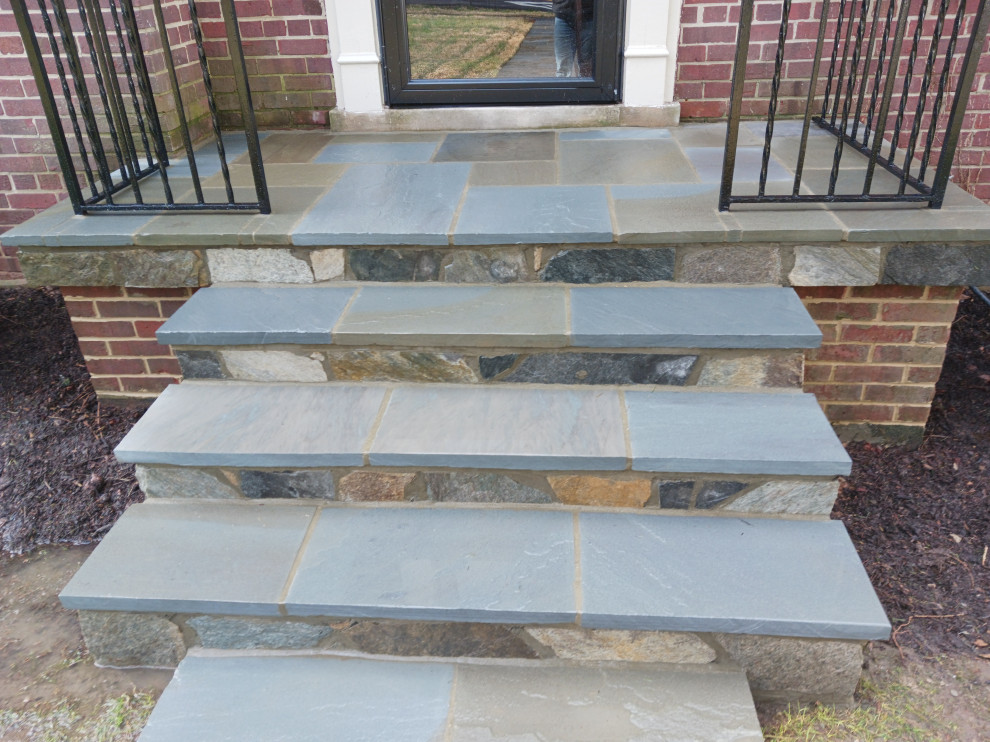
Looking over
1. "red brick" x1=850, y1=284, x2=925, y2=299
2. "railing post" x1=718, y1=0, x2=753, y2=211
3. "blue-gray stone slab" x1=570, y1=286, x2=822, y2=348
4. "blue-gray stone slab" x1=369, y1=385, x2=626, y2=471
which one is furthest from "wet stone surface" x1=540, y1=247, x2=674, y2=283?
"red brick" x1=850, y1=284, x2=925, y2=299

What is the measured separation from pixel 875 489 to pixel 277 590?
182 cm

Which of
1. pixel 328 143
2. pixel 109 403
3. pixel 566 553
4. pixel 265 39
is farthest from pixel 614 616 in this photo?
pixel 265 39

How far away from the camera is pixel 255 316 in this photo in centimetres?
207

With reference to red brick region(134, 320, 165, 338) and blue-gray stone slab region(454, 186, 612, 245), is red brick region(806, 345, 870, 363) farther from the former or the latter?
red brick region(134, 320, 165, 338)

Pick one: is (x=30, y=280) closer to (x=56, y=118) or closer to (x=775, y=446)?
(x=56, y=118)

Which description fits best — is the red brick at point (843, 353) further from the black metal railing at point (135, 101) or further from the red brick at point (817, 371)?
the black metal railing at point (135, 101)

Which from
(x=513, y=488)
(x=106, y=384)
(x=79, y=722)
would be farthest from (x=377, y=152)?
(x=79, y=722)

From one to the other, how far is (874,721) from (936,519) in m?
0.80

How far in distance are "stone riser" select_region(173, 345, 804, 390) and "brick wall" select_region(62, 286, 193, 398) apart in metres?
0.47

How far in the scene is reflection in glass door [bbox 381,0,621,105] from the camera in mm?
3119

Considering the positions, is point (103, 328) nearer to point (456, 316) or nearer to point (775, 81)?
point (456, 316)

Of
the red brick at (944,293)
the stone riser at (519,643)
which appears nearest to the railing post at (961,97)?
the red brick at (944,293)

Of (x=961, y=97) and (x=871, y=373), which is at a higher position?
(x=961, y=97)

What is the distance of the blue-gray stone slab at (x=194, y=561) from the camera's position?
1.62m
